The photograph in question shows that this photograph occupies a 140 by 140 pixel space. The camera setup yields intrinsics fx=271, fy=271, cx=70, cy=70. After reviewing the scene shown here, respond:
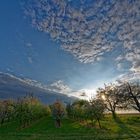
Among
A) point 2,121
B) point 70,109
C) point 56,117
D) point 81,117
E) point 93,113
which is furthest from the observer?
point 70,109

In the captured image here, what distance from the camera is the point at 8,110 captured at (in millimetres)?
162250

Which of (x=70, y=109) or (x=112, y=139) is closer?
(x=112, y=139)

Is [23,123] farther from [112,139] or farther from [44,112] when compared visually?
[112,139]

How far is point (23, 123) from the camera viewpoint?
138000 mm

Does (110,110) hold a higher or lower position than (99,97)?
lower

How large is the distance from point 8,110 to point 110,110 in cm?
6059

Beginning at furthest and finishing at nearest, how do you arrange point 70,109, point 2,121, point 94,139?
point 70,109, point 2,121, point 94,139

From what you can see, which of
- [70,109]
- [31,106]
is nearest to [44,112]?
[70,109]

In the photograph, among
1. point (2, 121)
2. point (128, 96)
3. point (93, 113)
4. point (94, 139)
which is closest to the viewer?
point (128, 96)

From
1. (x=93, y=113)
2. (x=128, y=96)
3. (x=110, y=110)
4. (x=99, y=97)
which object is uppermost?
(x=99, y=97)

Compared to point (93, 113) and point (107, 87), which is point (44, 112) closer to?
point (107, 87)

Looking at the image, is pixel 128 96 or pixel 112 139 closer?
pixel 128 96

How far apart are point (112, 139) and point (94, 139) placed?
4.86 meters

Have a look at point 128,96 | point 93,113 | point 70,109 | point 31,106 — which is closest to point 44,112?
point 70,109
